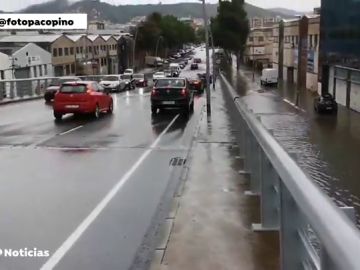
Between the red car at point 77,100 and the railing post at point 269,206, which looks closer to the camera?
the railing post at point 269,206

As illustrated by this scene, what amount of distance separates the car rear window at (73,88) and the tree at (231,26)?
70.6 m

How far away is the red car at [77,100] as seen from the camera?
21906 mm

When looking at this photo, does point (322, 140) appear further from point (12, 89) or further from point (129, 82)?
point (129, 82)

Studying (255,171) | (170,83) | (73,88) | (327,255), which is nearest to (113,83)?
(170,83)

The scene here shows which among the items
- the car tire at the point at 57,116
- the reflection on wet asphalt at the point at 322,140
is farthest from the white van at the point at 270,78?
the car tire at the point at 57,116

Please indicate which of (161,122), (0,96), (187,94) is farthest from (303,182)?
(0,96)

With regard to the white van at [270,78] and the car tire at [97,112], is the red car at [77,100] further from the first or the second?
the white van at [270,78]

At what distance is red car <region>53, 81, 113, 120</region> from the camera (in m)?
21.9

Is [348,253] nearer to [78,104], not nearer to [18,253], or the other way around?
[18,253]

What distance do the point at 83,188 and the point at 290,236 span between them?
580 centimetres

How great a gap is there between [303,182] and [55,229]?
14.8 ft

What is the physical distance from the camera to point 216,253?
5582mm

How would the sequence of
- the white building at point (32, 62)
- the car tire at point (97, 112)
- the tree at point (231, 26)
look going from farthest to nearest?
the tree at point (231, 26)
the white building at point (32, 62)
the car tire at point (97, 112)

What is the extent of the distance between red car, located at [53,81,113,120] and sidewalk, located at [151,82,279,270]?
1185 centimetres
